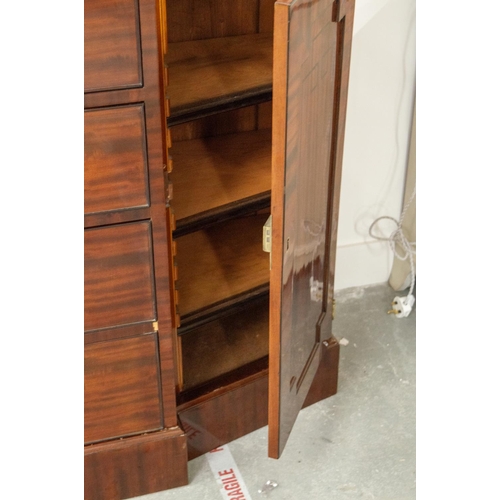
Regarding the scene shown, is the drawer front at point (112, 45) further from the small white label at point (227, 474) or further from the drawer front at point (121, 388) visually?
the small white label at point (227, 474)

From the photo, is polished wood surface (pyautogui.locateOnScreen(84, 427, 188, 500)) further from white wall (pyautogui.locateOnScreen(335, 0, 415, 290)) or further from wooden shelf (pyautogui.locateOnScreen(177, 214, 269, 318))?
white wall (pyautogui.locateOnScreen(335, 0, 415, 290))

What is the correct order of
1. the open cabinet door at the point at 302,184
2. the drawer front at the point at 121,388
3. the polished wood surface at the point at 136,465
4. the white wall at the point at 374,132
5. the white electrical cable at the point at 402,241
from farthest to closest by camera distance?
the white electrical cable at the point at 402,241
the white wall at the point at 374,132
the polished wood surface at the point at 136,465
the drawer front at the point at 121,388
the open cabinet door at the point at 302,184

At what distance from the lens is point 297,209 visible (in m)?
1.36

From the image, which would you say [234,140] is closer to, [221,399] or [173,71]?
[173,71]

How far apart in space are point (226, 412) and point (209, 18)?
0.96m

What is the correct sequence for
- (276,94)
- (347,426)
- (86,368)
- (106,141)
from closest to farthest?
(276,94) < (106,141) < (86,368) < (347,426)

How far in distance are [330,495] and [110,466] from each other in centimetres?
51

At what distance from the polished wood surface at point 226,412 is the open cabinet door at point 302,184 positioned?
0.15m

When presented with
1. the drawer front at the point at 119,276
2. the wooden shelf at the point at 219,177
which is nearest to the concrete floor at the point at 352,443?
the drawer front at the point at 119,276

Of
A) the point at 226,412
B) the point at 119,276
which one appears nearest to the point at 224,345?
the point at 226,412

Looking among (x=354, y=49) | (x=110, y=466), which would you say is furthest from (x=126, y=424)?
(x=354, y=49)

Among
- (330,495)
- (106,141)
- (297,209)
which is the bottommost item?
(330,495)

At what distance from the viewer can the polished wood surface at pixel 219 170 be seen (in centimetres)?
170

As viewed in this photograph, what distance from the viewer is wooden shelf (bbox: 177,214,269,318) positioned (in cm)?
181
